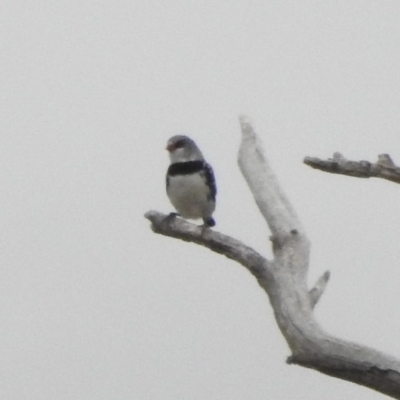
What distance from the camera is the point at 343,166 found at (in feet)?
14.2

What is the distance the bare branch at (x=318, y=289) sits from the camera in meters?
4.69

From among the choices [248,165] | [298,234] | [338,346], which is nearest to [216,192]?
[248,165]

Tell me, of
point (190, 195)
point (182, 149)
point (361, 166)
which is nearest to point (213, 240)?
point (361, 166)

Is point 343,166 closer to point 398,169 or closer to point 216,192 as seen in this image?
point 398,169

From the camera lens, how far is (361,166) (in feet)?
14.3

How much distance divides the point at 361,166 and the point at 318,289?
71 centimetres

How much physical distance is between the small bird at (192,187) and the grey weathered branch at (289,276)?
3.34 ft

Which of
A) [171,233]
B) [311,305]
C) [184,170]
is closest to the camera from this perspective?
[311,305]

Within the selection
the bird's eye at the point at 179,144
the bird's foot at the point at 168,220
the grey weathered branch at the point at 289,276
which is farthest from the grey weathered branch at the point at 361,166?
the bird's eye at the point at 179,144

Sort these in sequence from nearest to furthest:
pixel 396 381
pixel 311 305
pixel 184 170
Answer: pixel 396 381
pixel 311 305
pixel 184 170

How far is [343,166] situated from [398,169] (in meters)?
0.22

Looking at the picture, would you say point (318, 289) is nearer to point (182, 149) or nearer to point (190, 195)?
point (190, 195)

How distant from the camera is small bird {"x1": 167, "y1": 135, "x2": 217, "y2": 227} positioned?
686cm

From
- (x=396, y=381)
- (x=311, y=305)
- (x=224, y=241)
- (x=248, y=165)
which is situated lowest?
(x=396, y=381)
